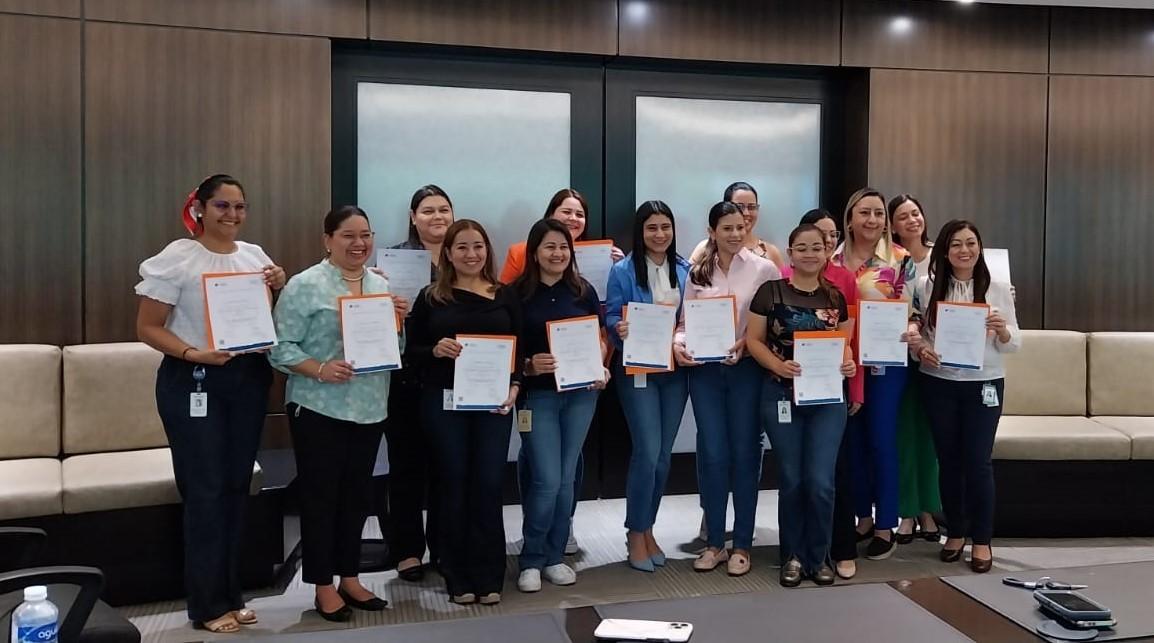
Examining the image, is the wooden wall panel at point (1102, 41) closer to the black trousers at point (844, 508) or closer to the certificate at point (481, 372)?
the black trousers at point (844, 508)

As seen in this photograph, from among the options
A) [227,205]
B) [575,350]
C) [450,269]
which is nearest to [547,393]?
[575,350]

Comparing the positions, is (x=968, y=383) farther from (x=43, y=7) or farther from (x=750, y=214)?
(x=43, y=7)

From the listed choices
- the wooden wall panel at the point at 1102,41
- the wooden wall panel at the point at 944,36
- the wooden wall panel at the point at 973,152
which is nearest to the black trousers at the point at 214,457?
the wooden wall panel at the point at 973,152

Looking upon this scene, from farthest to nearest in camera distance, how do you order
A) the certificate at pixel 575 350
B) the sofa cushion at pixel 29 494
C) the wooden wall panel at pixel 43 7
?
the wooden wall panel at pixel 43 7, the certificate at pixel 575 350, the sofa cushion at pixel 29 494

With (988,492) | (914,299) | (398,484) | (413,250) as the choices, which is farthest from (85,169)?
(988,492)

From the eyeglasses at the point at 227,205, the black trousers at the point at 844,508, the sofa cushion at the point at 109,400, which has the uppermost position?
the eyeglasses at the point at 227,205

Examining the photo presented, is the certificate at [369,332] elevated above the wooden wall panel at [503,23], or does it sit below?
below

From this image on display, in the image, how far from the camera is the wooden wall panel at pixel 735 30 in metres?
4.91

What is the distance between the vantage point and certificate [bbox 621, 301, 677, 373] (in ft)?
12.0

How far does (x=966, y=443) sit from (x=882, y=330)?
64cm

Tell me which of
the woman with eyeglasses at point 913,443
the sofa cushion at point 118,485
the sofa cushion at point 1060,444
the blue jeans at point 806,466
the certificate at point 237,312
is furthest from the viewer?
the sofa cushion at point 1060,444

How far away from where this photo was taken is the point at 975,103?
17.4 ft

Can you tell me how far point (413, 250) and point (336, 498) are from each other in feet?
3.45

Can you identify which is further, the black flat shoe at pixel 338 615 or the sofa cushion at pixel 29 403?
the sofa cushion at pixel 29 403
